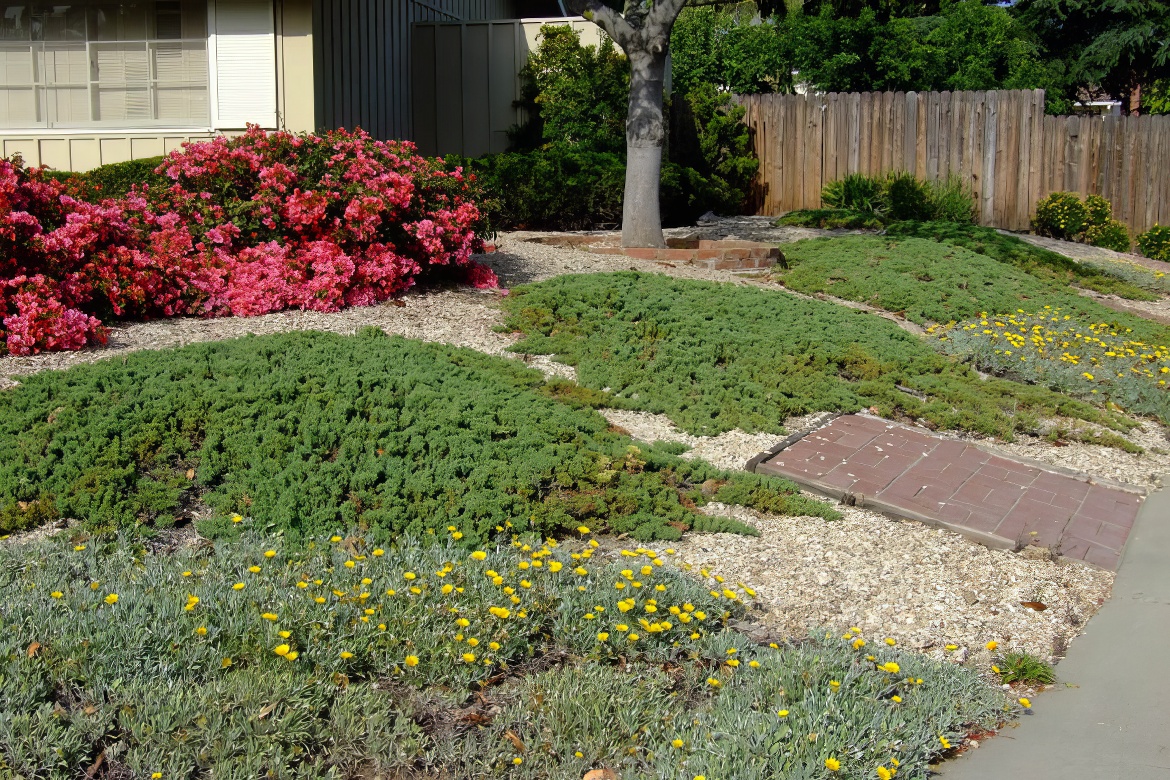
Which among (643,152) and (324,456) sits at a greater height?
(643,152)

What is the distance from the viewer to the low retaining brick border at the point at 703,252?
11.1 m

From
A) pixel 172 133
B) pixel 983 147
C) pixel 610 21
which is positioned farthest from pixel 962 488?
pixel 983 147

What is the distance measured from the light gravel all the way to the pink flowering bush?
664 millimetres

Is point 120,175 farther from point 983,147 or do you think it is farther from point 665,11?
point 983,147

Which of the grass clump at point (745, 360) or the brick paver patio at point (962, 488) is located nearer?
the brick paver patio at point (962, 488)

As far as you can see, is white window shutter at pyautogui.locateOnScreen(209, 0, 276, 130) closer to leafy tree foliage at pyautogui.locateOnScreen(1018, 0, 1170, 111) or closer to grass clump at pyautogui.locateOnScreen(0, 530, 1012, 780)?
grass clump at pyautogui.locateOnScreen(0, 530, 1012, 780)

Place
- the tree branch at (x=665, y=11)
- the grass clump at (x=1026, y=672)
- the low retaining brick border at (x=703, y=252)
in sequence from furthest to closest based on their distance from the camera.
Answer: the low retaining brick border at (x=703, y=252) < the tree branch at (x=665, y=11) < the grass clump at (x=1026, y=672)

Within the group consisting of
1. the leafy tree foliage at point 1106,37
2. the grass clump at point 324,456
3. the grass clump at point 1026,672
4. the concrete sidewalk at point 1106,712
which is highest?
the leafy tree foliage at point 1106,37

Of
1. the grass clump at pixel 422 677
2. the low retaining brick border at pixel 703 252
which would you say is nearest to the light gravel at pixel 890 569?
the grass clump at pixel 422 677

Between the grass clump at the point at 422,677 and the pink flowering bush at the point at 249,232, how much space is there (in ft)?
11.3

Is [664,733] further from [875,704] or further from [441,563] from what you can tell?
[441,563]

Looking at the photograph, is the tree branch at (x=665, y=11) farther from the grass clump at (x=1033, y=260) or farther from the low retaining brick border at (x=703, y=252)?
the grass clump at (x=1033, y=260)

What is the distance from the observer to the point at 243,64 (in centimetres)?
1245

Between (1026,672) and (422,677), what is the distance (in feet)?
7.13
